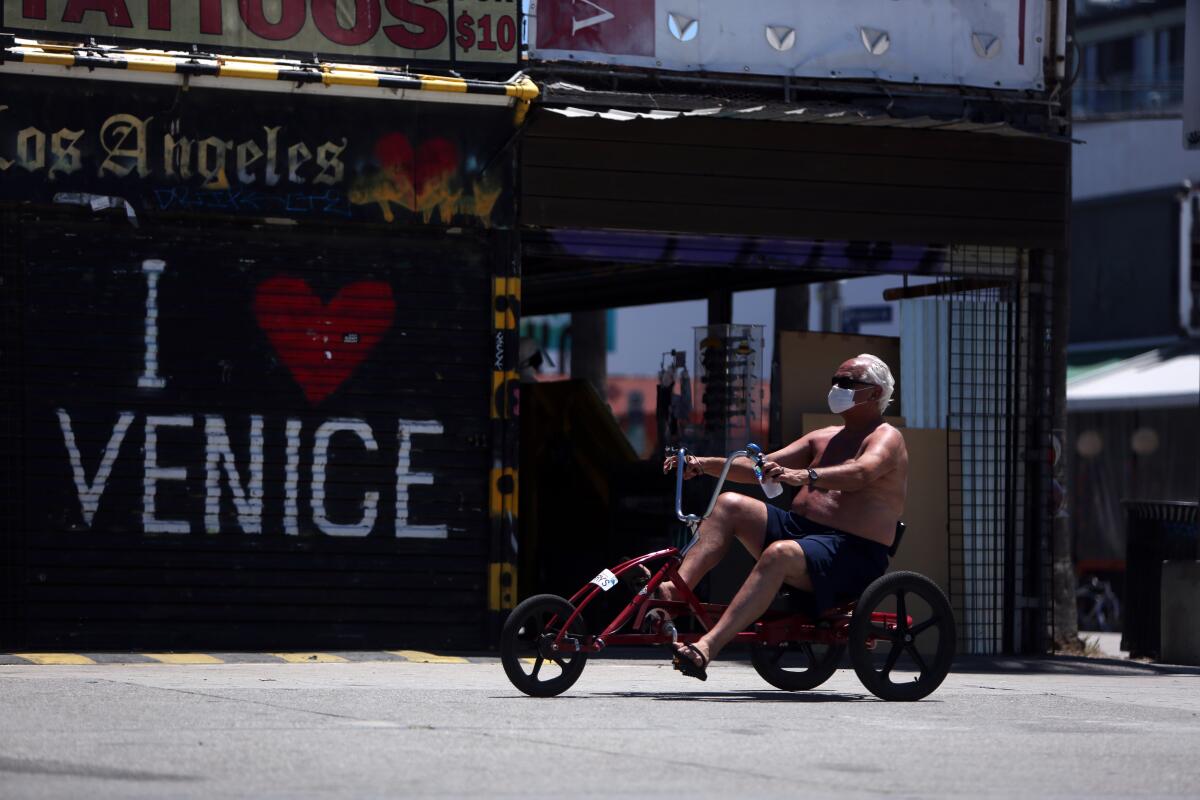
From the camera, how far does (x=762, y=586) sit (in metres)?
9.32

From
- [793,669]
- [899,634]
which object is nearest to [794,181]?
[793,669]

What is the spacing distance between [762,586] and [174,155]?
4880 mm

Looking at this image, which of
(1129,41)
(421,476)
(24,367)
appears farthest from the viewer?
(1129,41)

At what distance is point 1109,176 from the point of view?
30828mm

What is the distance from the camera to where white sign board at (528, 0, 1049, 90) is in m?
13.0

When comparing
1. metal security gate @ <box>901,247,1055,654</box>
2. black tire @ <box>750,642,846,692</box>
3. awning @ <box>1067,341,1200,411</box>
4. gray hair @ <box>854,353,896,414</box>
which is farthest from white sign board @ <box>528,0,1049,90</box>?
awning @ <box>1067,341,1200,411</box>

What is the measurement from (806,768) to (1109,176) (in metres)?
25.3

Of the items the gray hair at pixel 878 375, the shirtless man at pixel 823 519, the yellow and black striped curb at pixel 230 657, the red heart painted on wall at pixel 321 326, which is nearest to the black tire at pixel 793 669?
the shirtless man at pixel 823 519

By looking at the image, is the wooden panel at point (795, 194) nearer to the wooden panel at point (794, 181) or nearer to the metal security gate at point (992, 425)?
the wooden panel at point (794, 181)

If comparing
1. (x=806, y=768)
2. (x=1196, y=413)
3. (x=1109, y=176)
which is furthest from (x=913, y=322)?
(x=1109, y=176)

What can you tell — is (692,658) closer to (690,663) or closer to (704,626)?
(690,663)

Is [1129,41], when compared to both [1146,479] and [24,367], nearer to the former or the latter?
[1146,479]

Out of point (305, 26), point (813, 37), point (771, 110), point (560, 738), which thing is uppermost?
point (813, 37)

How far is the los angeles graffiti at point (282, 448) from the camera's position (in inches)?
478
